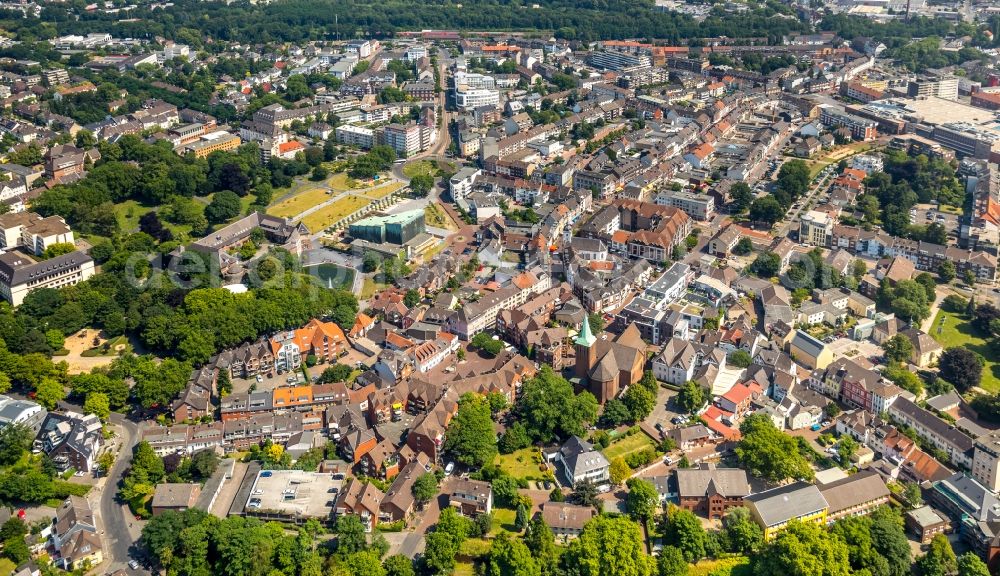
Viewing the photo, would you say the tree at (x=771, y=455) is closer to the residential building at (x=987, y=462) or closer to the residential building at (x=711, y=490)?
the residential building at (x=711, y=490)

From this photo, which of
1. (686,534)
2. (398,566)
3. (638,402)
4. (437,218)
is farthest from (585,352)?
(437,218)

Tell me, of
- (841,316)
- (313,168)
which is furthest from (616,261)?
(313,168)

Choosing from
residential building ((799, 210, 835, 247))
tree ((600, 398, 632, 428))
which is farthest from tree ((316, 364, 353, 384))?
residential building ((799, 210, 835, 247))

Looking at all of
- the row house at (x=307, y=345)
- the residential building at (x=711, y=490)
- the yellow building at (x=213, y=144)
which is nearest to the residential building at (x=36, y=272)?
the row house at (x=307, y=345)

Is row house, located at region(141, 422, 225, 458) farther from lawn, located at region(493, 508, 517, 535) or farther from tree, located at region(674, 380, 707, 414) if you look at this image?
tree, located at region(674, 380, 707, 414)

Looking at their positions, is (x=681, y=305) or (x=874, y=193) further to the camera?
(x=874, y=193)

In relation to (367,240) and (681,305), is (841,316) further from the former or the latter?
(367,240)

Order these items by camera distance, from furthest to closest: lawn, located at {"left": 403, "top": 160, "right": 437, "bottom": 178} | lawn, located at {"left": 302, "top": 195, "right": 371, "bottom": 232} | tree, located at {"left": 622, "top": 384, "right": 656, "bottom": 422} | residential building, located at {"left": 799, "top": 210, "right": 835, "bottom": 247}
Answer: lawn, located at {"left": 403, "top": 160, "right": 437, "bottom": 178} → lawn, located at {"left": 302, "top": 195, "right": 371, "bottom": 232} → residential building, located at {"left": 799, "top": 210, "right": 835, "bottom": 247} → tree, located at {"left": 622, "top": 384, "right": 656, "bottom": 422}
